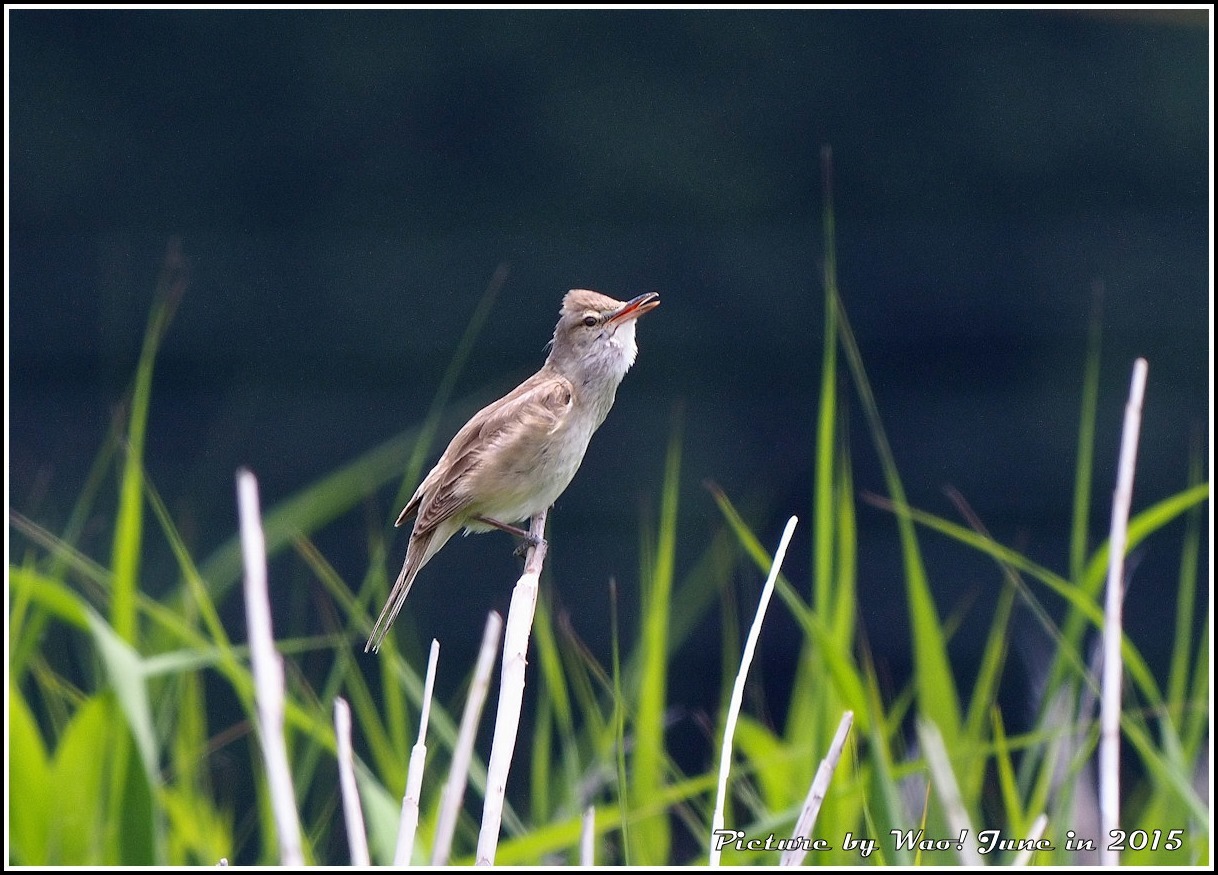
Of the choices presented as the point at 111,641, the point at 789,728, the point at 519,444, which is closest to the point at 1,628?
the point at 111,641

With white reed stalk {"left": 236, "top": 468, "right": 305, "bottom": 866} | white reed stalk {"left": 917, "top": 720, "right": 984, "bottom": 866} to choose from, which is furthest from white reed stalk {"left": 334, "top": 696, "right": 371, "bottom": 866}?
white reed stalk {"left": 917, "top": 720, "right": 984, "bottom": 866}

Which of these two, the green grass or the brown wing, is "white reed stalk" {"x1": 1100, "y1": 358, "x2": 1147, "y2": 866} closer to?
the green grass

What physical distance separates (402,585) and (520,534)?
0.32m

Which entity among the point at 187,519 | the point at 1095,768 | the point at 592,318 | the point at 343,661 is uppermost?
the point at 592,318

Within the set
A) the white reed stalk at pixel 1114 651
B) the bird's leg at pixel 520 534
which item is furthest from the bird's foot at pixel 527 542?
the white reed stalk at pixel 1114 651

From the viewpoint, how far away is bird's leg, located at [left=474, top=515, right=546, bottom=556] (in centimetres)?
267

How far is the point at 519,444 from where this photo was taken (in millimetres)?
2750

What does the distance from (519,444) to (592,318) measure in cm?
32

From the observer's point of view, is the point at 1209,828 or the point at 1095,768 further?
the point at 1095,768

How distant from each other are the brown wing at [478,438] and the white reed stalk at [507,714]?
0.60 meters

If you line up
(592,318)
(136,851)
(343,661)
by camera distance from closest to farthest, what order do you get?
(136,851), (343,661), (592,318)

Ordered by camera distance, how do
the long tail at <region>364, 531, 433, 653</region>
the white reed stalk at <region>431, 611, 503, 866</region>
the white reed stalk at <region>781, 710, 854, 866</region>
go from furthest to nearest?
1. the long tail at <region>364, 531, 433, 653</region>
2. the white reed stalk at <region>781, 710, 854, 866</region>
3. the white reed stalk at <region>431, 611, 503, 866</region>

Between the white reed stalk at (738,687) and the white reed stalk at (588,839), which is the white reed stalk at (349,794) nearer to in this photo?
the white reed stalk at (588,839)

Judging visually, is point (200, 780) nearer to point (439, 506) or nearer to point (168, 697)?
point (168, 697)
